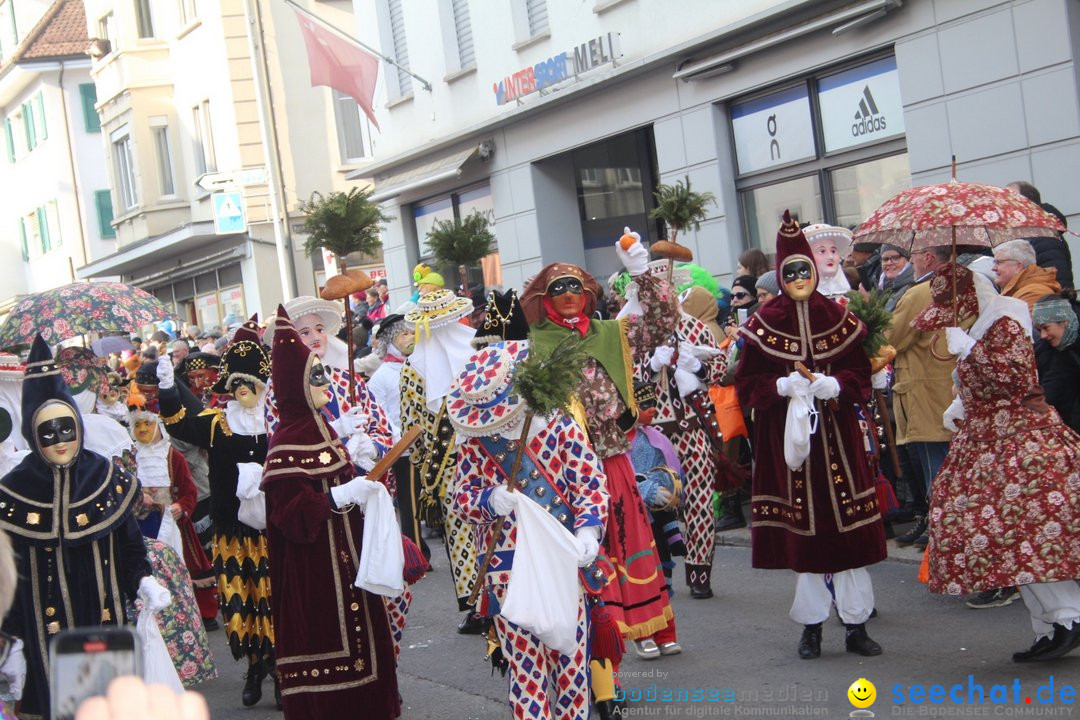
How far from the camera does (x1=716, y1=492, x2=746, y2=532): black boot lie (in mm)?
10758

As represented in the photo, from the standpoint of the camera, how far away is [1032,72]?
11055mm

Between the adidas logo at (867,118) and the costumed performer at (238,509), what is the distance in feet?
24.3

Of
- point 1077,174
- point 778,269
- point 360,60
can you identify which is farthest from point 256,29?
point 778,269

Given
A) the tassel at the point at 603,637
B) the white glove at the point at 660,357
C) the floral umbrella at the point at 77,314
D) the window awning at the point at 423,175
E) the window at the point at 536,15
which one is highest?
the window at the point at 536,15

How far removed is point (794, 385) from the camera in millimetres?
6711

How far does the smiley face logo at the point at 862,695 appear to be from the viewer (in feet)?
19.2

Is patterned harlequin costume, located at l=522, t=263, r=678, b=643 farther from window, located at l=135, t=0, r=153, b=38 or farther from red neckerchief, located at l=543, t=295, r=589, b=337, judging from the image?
window, located at l=135, t=0, r=153, b=38

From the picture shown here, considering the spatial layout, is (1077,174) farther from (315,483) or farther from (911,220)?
(315,483)

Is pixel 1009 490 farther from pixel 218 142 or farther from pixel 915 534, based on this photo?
pixel 218 142

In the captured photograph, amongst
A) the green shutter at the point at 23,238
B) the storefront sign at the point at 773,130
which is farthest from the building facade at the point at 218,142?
the green shutter at the point at 23,238

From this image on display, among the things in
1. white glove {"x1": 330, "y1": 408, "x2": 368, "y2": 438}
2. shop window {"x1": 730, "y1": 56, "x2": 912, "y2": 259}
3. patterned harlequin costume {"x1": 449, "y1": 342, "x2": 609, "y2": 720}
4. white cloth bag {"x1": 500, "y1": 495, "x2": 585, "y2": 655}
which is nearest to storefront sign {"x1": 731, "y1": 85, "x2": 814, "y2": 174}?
shop window {"x1": 730, "y1": 56, "x2": 912, "y2": 259}

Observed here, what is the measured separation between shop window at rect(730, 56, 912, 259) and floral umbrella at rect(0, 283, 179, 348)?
277 inches

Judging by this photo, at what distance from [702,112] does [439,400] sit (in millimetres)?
8229

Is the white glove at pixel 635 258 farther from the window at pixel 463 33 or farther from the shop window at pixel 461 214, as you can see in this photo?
the window at pixel 463 33
